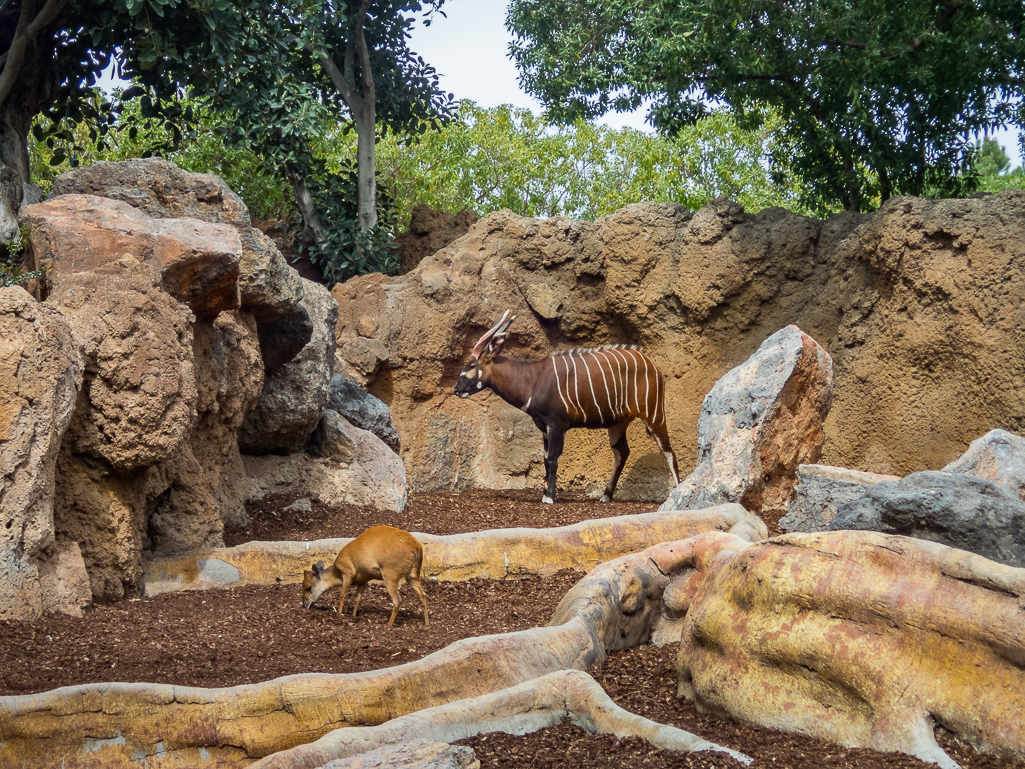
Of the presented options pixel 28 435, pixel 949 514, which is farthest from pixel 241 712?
pixel 949 514

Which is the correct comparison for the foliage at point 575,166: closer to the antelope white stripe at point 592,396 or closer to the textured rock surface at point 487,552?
the antelope white stripe at point 592,396

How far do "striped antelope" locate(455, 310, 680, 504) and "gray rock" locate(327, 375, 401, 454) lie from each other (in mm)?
1290

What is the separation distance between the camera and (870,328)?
1003cm

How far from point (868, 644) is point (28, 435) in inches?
148

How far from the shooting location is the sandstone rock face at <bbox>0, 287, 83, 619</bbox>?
14.6ft

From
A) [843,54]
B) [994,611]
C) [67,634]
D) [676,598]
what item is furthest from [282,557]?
[843,54]

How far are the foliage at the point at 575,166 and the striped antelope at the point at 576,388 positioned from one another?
37.3 ft

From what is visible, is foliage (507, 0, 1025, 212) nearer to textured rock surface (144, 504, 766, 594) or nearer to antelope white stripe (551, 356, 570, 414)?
antelope white stripe (551, 356, 570, 414)

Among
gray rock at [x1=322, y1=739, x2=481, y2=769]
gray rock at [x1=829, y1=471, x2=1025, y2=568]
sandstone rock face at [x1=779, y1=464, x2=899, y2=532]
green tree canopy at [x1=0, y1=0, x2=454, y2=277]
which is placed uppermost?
green tree canopy at [x1=0, y1=0, x2=454, y2=277]

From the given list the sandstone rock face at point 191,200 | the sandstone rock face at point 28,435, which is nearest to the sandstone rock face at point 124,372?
Result: the sandstone rock face at point 28,435

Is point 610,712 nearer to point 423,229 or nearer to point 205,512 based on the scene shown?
point 205,512

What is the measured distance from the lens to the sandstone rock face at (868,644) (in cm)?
285

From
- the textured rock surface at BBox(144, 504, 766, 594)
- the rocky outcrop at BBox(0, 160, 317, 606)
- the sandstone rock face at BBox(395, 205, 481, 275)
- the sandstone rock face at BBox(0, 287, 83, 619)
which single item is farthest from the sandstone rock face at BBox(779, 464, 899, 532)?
the sandstone rock face at BBox(395, 205, 481, 275)

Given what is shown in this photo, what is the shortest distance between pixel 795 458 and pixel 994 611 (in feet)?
16.4
